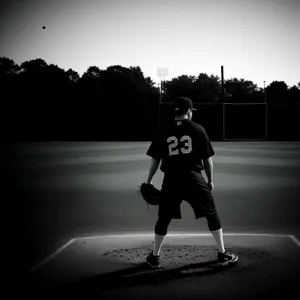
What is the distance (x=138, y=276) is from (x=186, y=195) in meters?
0.97

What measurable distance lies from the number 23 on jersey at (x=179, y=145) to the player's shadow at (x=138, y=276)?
4.04 ft

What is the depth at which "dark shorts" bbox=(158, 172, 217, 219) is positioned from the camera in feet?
17.7

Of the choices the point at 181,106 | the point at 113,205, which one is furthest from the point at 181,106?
the point at 113,205

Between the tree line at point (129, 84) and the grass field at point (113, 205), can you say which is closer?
the grass field at point (113, 205)

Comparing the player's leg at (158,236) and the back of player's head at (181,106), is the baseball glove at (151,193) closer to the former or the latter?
the player's leg at (158,236)

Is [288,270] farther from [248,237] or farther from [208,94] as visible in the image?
[208,94]

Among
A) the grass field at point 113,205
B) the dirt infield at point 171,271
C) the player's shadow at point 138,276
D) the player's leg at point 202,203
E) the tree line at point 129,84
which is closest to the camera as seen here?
the dirt infield at point 171,271

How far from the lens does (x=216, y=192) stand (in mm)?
12320

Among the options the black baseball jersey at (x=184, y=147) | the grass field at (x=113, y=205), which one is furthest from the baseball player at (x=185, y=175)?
the grass field at (x=113, y=205)

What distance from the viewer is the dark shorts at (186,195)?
539cm

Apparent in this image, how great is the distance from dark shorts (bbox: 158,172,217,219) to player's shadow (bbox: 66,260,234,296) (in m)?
0.57

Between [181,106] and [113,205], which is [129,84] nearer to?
[113,205]

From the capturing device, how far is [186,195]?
5445mm

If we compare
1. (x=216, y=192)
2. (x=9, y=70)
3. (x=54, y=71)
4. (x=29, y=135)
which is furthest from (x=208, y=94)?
(x=216, y=192)
